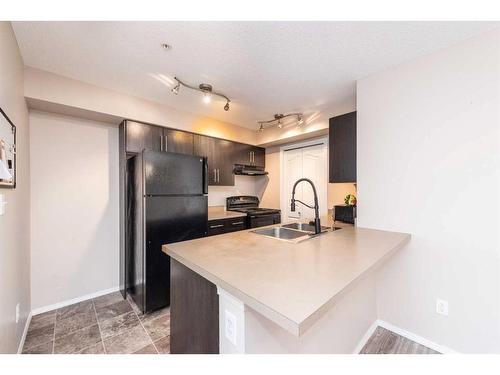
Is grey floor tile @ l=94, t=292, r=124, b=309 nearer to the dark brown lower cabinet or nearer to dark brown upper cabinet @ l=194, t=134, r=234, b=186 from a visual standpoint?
the dark brown lower cabinet

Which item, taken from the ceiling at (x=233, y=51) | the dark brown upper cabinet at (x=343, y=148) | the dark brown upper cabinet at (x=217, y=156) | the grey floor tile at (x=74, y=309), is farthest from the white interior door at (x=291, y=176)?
the grey floor tile at (x=74, y=309)

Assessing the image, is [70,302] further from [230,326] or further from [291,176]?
[291,176]

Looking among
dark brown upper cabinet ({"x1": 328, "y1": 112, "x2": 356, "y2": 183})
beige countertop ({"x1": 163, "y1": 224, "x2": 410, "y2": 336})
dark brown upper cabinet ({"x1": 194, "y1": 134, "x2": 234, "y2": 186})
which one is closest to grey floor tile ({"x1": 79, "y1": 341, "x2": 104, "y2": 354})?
beige countertop ({"x1": 163, "y1": 224, "x2": 410, "y2": 336})

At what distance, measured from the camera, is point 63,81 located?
2.08 m

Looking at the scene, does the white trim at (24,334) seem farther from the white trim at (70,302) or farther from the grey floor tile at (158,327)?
the grey floor tile at (158,327)

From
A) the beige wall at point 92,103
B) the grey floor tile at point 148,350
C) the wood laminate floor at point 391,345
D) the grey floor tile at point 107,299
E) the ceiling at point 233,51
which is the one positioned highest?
the ceiling at point 233,51

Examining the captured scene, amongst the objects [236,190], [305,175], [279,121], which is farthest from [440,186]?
[236,190]

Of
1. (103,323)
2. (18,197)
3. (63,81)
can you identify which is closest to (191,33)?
(63,81)

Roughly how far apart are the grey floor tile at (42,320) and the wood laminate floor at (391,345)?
2.84 m

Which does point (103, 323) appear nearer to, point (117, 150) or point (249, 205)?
point (117, 150)

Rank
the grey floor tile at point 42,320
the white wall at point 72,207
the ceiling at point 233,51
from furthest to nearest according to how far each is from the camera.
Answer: the white wall at point 72,207, the grey floor tile at point 42,320, the ceiling at point 233,51

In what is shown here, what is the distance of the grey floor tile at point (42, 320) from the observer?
6.73ft

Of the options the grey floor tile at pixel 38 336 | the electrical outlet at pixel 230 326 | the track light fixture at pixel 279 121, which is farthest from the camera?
the track light fixture at pixel 279 121

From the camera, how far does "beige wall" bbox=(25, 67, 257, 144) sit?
198 cm
